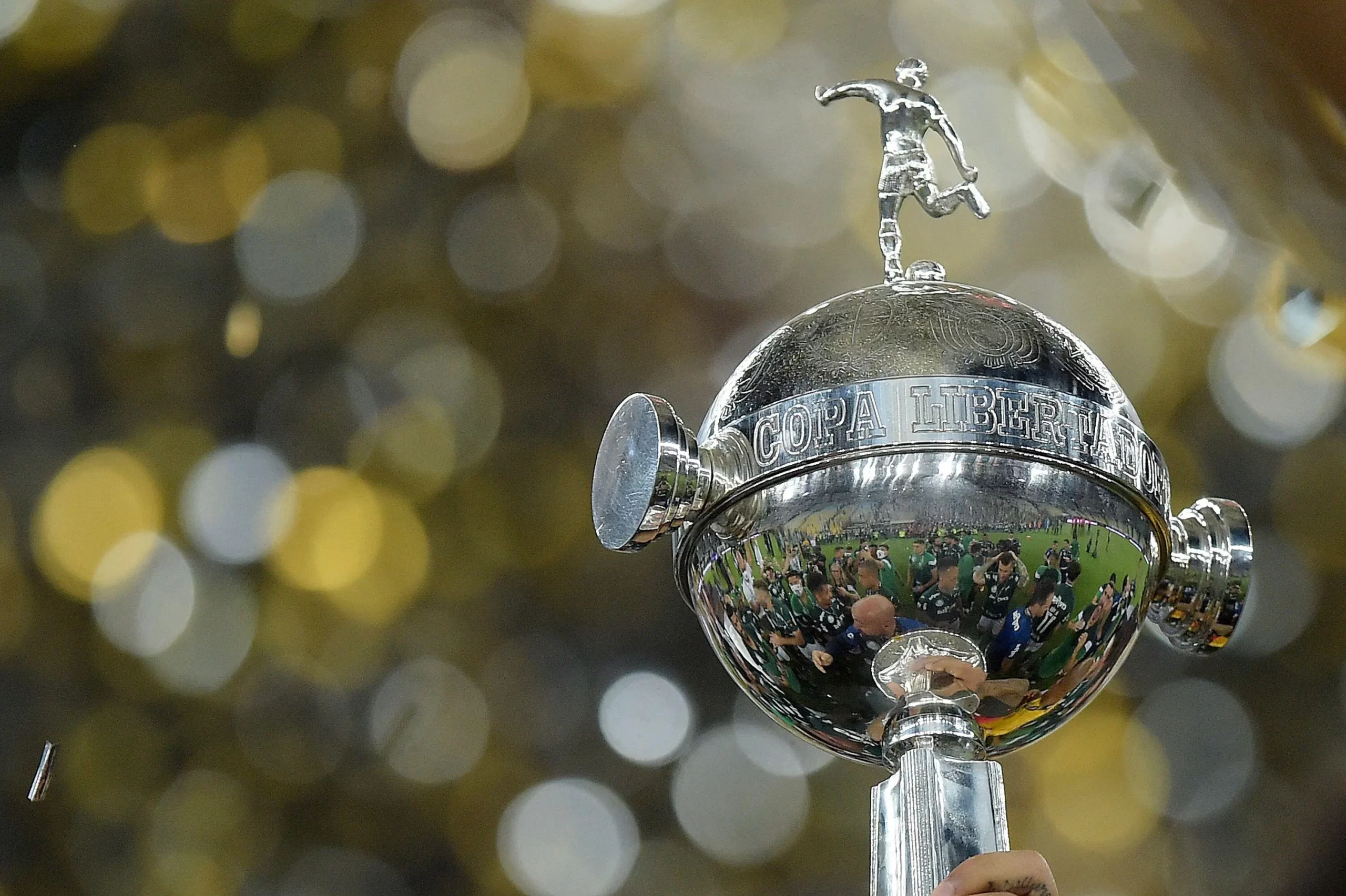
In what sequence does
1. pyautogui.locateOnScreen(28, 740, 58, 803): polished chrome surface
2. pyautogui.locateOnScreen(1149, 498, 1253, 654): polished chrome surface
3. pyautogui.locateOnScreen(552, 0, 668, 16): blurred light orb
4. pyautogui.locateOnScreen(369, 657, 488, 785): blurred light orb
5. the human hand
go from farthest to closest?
pyautogui.locateOnScreen(552, 0, 668, 16): blurred light orb → pyautogui.locateOnScreen(369, 657, 488, 785): blurred light orb → pyautogui.locateOnScreen(28, 740, 58, 803): polished chrome surface → pyautogui.locateOnScreen(1149, 498, 1253, 654): polished chrome surface → the human hand

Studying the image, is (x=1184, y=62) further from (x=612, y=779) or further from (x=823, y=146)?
(x=612, y=779)

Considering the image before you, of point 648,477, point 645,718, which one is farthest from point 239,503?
point 648,477

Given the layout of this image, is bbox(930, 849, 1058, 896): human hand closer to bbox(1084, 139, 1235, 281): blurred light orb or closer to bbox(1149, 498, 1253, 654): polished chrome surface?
bbox(1149, 498, 1253, 654): polished chrome surface

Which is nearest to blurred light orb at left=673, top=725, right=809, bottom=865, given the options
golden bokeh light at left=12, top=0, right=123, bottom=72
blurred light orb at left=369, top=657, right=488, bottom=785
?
blurred light orb at left=369, top=657, right=488, bottom=785

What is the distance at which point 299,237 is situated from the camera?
96 cm

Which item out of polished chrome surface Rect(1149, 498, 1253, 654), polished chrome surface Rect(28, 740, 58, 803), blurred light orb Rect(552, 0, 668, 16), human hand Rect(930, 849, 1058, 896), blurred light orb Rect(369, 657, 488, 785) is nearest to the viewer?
human hand Rect(930, 849, 1058, 896)

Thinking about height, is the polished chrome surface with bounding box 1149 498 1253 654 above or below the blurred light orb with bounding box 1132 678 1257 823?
below

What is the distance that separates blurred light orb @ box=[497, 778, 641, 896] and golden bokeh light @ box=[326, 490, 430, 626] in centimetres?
15

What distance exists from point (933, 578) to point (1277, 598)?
59 cm

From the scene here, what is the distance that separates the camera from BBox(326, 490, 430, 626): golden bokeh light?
92cm

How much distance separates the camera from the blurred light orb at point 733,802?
91 cm

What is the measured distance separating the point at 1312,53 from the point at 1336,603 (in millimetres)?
561

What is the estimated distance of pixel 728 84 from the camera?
1.00 metres

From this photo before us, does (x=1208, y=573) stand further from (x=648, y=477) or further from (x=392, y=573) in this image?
(x=392, y=573)
